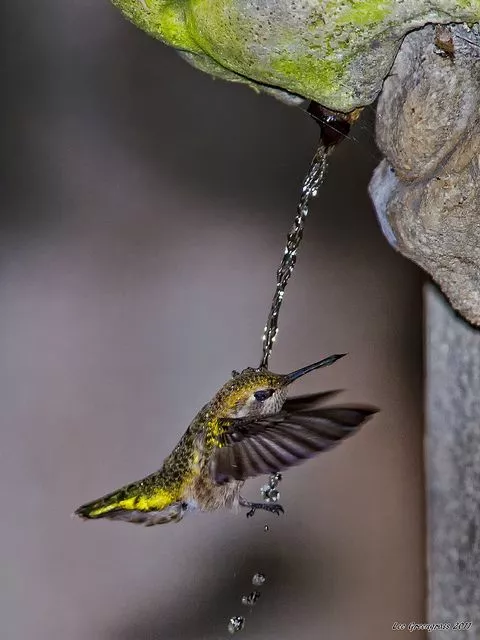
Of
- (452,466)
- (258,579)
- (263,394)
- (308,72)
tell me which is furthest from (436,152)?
(258,579)

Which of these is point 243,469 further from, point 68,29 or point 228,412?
point 68,29

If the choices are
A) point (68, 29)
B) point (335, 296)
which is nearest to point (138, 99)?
point (68, 29)

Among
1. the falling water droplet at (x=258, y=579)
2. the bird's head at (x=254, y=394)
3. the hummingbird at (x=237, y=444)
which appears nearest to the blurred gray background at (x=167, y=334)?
the falling water droplet at (x=258, y=579)

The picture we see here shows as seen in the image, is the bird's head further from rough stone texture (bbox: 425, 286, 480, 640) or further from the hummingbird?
rough stone texture (bbox: 425, 286, 480, 640)

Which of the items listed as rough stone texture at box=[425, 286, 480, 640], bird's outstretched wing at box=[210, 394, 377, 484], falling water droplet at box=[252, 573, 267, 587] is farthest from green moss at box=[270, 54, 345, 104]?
falling water droplet at box=[252, 573, 267, 587]

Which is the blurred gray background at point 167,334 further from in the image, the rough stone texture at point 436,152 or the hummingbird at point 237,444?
the rough stone texture at point 436,152

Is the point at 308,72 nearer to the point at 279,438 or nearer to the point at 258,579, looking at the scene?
the point at 279,438
